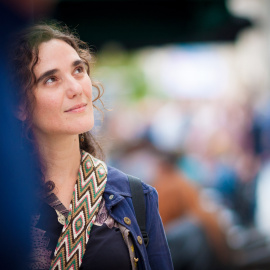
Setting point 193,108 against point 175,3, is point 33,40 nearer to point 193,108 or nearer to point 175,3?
point 175,3

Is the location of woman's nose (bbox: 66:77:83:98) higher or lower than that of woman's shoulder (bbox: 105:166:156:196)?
higher

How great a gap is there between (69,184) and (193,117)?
1211 centimetres

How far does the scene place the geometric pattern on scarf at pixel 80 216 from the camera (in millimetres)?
1893

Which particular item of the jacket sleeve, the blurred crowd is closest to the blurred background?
the blurred crowd

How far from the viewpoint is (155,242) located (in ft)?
6.81

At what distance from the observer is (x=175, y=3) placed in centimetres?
992

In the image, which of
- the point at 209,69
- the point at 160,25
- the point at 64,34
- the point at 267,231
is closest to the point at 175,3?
the point at 160,25

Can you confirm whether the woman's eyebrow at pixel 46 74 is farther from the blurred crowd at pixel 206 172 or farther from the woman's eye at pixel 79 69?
the blurred crowd at pixel 206 172

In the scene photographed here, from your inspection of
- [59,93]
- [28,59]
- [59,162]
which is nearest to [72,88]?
[59,93]

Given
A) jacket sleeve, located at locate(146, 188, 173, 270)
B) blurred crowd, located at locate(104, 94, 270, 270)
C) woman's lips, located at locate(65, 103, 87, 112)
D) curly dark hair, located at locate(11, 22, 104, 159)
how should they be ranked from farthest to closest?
blurred crowd, located at locate(104, 94, 270, 270), jacket sleeve, located at locate(146, 188, 173, 270), woman's lips, located at locate(65, 103, 87, 112), curly dark hair, located at locate(11, 22, 104, 159)

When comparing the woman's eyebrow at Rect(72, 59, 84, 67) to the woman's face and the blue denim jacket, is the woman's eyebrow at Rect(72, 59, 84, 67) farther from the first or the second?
the blue denim jacket

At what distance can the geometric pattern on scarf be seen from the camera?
6.21 ft

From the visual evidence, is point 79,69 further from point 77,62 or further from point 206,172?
point 206,172

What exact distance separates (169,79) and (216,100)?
145 inches
